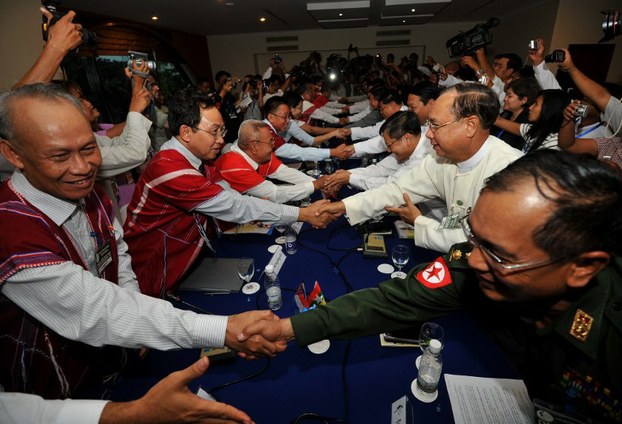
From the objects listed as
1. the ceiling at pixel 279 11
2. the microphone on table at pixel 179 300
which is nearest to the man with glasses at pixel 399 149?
the microphone on table at pixel 179 300

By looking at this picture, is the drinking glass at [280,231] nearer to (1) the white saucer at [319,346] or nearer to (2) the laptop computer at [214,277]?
(2) the laptop computer at [214,277]

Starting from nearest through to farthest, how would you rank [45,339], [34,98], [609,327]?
[609,327], [34,98], [45,339]

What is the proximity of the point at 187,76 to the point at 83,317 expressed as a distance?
983 cm

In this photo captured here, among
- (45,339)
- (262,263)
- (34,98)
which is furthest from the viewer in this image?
(262,263)

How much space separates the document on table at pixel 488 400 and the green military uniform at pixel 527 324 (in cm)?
7

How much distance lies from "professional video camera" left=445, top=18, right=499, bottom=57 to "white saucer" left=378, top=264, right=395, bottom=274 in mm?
3430

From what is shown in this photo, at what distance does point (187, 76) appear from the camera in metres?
9.44

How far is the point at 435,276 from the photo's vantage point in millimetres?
1382

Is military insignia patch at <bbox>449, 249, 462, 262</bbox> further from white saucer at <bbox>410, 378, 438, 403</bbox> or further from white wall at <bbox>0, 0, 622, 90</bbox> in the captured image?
white wall at <bbox>0, 0, 622, 90</bbox>

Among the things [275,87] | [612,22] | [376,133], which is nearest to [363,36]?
[275,87]

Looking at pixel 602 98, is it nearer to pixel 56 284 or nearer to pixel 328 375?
pixel 328 375

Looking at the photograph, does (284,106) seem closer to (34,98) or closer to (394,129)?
(394,129)

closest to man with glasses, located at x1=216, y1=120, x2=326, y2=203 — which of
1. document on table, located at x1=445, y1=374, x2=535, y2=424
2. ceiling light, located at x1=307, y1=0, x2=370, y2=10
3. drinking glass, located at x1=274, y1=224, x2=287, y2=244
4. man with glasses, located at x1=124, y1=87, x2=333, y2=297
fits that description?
drinking glass, located at x1=274, y1=224, x2=287, y2=244

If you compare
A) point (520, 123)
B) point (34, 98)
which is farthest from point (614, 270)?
point (520, 123)
